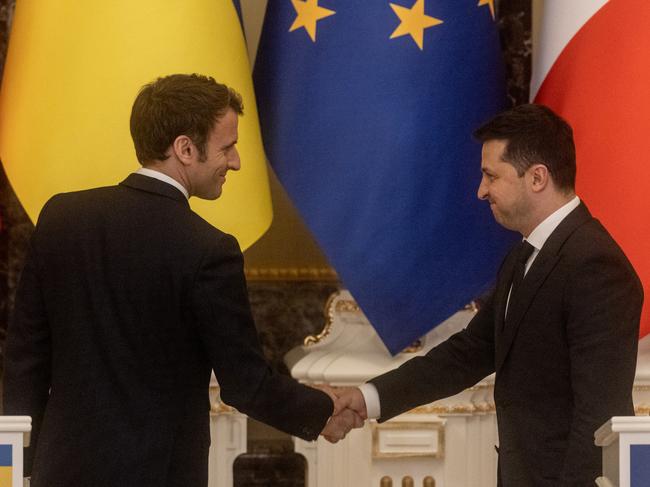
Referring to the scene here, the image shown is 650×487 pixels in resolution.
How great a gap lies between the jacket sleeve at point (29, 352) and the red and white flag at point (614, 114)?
1.65 metres

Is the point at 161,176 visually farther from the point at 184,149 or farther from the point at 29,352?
the point at 29,352

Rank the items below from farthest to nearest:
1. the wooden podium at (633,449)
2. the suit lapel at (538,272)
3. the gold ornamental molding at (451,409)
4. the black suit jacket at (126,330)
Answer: the gold ornamental molding at (451,409), the suit lapel at (538,272), the black suit jacket at (126,330), the wooden podium at (633,449)

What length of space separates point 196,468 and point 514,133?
3.20ft

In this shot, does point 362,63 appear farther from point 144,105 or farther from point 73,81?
point 144,105

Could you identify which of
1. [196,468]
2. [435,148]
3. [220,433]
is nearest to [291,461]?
[220,433]

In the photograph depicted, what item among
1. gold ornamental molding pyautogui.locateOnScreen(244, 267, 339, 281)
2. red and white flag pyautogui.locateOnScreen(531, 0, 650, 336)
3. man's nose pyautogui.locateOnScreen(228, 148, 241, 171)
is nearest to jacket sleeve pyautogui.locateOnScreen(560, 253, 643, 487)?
man's nose pyautogui.locateOnScreen(228, 148, 241, 171)

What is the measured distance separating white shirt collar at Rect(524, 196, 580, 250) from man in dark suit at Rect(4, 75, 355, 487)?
2.11 ft

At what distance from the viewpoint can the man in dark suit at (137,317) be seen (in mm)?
2240

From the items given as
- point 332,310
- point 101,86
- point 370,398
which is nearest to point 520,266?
point 370,398

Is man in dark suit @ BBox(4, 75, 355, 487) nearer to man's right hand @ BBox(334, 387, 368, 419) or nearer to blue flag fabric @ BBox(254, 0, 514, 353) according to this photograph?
man's right hand @ BBox(334, 387, 368, 419)

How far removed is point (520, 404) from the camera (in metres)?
2.44

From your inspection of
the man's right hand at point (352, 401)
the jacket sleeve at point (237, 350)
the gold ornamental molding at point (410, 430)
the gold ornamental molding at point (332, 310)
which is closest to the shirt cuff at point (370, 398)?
the man's right hand at point (352, 401)

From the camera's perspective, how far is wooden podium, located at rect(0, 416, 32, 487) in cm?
198

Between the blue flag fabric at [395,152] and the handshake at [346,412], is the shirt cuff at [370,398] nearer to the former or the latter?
the handshake at [346,412]
